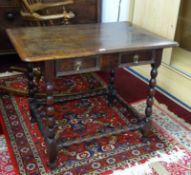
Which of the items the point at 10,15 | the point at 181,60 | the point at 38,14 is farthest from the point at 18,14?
the point at 181,60

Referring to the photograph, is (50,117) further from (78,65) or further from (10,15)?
(10,15)

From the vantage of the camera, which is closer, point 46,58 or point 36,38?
point 46,58

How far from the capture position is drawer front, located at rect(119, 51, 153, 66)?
5.19ft

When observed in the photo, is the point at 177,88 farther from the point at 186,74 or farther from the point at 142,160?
the point at 142,160

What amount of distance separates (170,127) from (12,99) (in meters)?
1.21

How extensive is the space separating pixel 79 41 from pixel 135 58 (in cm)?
32

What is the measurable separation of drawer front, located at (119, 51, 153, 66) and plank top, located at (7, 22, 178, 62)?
0.05 metres

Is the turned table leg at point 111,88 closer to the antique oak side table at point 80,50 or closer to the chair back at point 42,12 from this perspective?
the antique oak side table at point 80,50

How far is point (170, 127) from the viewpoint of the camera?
6.61ft

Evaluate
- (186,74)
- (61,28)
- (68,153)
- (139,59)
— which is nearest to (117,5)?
(186,74)

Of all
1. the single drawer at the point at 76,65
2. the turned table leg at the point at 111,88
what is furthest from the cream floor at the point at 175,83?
the single drawer at the point at 76,65

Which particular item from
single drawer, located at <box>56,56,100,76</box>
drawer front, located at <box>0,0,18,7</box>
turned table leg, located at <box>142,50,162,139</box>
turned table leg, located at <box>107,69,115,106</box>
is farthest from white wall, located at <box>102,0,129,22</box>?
single drawer, located at <box>56,56,100,76</box>

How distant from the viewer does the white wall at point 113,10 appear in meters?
3.06

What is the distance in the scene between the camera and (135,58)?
63.3 inches
